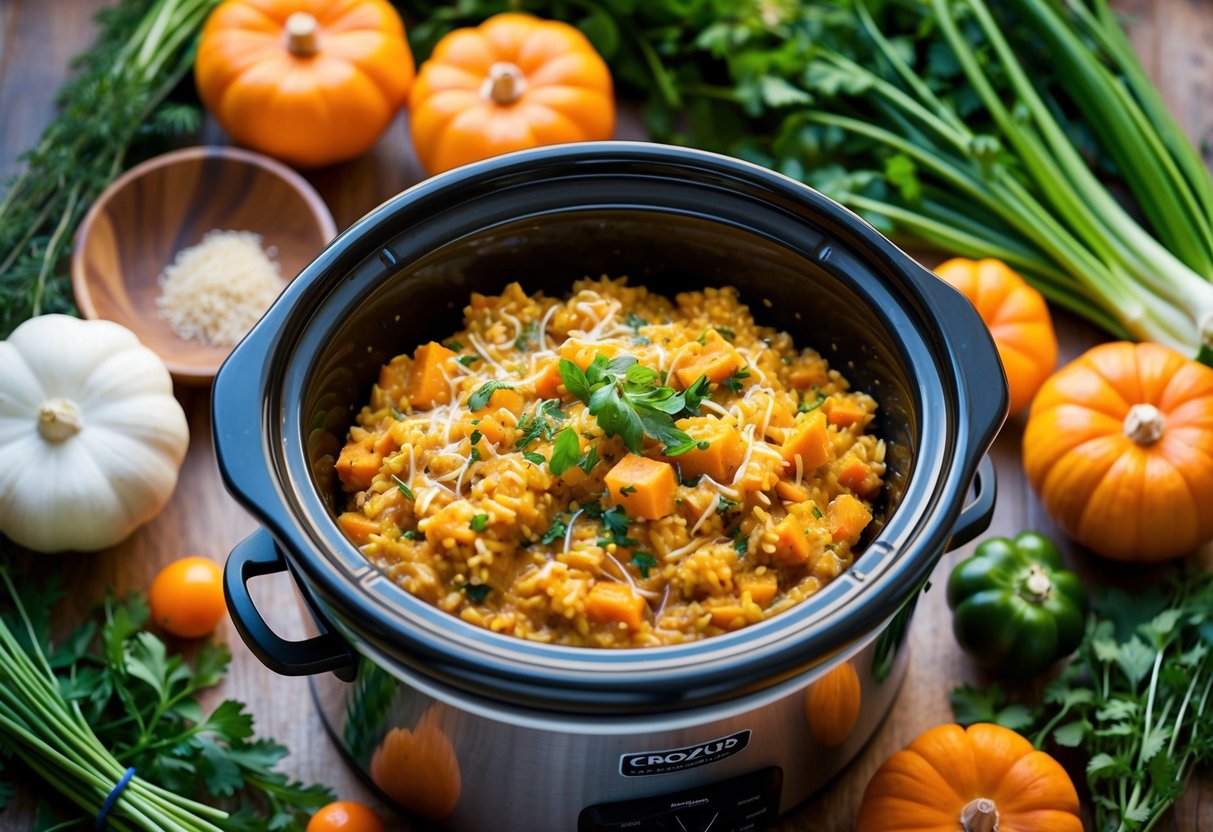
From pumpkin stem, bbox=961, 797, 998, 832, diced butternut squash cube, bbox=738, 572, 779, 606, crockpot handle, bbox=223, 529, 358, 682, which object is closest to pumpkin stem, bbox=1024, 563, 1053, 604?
pumpkin stem, bbox=961, 797, 998, 832

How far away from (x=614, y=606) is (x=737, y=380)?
1.86 ft

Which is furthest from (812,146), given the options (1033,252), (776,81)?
(1033,252)

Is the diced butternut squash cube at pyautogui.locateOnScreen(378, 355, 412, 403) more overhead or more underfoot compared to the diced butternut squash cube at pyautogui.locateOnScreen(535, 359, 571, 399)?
more underfoot

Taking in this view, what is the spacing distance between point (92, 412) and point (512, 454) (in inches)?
40.5

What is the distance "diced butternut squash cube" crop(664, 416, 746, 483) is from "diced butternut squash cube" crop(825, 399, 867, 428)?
286 mm

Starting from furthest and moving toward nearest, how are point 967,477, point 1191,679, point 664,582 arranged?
point 1191,679 → point 664,582 → point 967,477

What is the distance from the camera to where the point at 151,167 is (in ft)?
10.9

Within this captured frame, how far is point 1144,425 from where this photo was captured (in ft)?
9.32

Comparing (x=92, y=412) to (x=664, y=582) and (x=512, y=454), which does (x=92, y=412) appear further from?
(x=664, y=582)

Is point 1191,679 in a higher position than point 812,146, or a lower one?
lower

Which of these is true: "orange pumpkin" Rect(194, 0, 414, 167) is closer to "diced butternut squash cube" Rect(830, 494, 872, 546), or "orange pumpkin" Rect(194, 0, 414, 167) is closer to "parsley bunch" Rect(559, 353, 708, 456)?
"parsley bunch" Rect(559, 353, 708, 456)

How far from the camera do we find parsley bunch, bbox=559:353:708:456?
7.45 ft

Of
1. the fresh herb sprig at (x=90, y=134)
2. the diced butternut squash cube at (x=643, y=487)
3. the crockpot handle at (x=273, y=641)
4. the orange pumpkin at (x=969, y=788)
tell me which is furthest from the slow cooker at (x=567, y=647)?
the fresh herb sprig at (x=90, y=134)

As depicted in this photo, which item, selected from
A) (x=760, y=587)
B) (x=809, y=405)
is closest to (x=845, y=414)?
(x=809, y=405)
